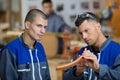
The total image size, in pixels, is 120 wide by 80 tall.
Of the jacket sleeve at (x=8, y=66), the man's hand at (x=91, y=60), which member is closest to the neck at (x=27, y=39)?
the jacket sleeve at (x=8, y=66)

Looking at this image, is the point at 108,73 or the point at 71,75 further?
the point at 71,75

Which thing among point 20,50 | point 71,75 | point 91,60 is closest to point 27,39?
point 20,50

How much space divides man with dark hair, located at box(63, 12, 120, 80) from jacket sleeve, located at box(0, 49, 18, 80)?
0.33 m

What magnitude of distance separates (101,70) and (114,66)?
10 centimetres

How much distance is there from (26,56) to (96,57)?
43cm

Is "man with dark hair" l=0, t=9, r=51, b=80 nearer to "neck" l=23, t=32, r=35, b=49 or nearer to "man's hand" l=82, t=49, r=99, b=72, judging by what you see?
"neck" l=23, t=32, r=35, b=49

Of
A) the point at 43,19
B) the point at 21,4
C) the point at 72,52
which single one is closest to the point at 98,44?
the point at 43,19

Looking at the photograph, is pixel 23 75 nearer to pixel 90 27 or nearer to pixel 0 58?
pixel 0 58

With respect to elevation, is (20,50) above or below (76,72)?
above

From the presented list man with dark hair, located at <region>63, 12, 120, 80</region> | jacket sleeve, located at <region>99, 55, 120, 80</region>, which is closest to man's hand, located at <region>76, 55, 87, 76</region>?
man with dark hair, located at <region>63, 12, 120, 80</region>

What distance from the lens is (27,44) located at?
201 cm

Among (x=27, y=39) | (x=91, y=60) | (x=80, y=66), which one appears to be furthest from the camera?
(x=27, y=39)

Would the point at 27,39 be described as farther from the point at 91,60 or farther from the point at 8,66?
the point at 91,60

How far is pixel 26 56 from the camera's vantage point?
1988 millimetres
